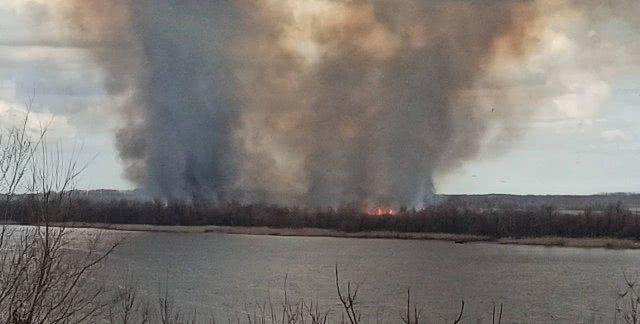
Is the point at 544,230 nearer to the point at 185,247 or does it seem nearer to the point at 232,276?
the point at 185,247

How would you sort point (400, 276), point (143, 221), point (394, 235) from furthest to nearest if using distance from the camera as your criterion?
1. point (143, 221)
2. point (394, 235)
3. point (400, 276)

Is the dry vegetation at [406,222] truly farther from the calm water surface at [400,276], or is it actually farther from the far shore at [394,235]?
the calm water surface at [400,276]

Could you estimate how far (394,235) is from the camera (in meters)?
45.0

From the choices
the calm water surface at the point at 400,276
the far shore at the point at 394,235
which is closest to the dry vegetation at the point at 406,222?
the far shore at the point at 394,235

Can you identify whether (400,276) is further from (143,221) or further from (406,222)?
(143,221)

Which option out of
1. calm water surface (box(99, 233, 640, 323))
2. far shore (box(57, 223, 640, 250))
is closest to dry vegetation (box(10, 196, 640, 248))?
far shore (box(57, 223, 640, 250))

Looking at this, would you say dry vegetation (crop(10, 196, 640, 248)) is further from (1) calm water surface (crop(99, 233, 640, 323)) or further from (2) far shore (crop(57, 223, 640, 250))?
(1) calm water surface (crop(99, 233, 640, 323))

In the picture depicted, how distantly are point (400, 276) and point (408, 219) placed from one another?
929 inches

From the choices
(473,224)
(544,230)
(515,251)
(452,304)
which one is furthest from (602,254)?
(452,304)

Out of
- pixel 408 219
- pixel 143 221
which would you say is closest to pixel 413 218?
pixel 408 219

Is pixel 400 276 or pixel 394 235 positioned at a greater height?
pixel 394 235

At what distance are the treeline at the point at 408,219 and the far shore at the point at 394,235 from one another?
2.05ft

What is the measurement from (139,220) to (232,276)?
106ft

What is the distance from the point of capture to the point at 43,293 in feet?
17.6
